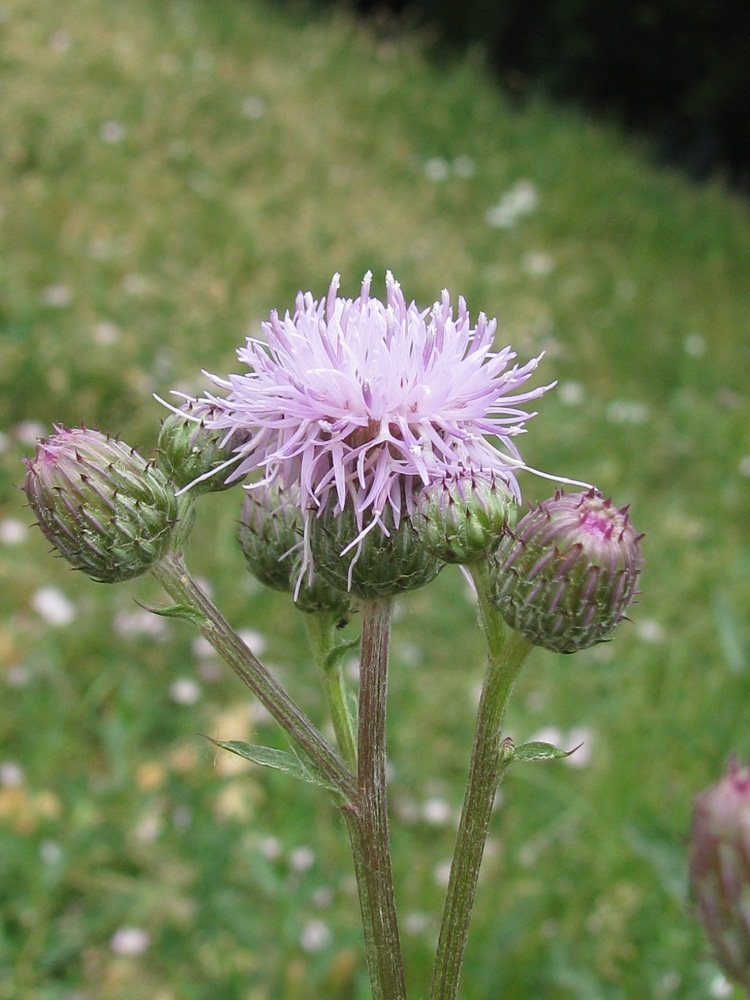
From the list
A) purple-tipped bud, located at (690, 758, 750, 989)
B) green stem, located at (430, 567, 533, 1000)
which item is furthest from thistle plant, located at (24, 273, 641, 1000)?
purple-tipped bud, located at (690, 758, 750, 989)

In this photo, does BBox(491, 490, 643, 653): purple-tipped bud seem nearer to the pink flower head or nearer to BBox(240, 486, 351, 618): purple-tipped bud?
the pink flower head

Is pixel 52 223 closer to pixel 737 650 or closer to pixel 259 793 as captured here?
pixel 259 793

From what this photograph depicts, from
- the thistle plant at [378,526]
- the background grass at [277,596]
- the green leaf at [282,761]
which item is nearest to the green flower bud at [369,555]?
the thistle plant at [378,526]

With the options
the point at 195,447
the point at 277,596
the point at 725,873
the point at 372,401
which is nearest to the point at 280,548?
the point at 195,447

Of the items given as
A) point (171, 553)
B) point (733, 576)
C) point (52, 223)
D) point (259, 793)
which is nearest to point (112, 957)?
point (259, 793)

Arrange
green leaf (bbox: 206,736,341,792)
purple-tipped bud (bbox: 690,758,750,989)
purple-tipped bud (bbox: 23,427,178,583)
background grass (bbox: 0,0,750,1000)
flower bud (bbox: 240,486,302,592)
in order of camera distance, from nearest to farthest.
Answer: purple-tipped bud (bbox: 690,758,750,989), green leaf (bbox: 206,736,341,792), purple-tipped bud (bbox: 23,427,178,583), flower bud (bbox: 240,486,302,592), background grass (bbox: 0,0,750,1000)

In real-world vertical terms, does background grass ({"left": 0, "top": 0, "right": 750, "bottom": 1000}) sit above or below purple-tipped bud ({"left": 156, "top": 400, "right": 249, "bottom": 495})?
above

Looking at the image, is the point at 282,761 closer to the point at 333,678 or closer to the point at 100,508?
the point at 333,678
